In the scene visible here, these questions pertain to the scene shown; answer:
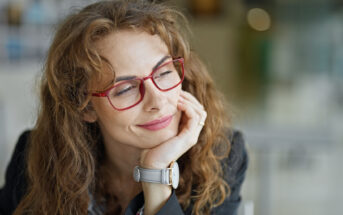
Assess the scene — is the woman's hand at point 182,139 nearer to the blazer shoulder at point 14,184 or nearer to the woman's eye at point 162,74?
the woman's eye at point 162,74

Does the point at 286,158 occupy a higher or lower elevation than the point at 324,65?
lower

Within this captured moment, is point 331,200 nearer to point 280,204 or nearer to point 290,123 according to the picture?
point 280,204

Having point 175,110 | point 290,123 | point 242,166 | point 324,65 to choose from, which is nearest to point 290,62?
point 324,65

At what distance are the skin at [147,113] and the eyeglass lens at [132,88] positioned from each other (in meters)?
0.02

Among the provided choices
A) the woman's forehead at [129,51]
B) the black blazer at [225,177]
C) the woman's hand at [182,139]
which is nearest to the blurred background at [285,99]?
the black blazer at [225,177]

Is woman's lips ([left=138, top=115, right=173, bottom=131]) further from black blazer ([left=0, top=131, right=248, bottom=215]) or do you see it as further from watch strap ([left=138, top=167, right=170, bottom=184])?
black blazer ([left=0, top=131, right=248, bottom=215])

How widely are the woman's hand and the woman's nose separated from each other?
0.33ft

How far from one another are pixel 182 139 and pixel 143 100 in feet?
0.54

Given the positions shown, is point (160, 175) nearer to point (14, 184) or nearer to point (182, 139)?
point (182, 139)

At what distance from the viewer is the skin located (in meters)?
1.05

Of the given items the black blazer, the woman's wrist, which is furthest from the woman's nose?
the black blazer

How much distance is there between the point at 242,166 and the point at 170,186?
0.33m

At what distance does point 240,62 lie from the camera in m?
3.59

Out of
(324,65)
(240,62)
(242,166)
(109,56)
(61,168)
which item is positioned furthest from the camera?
(240,62)
